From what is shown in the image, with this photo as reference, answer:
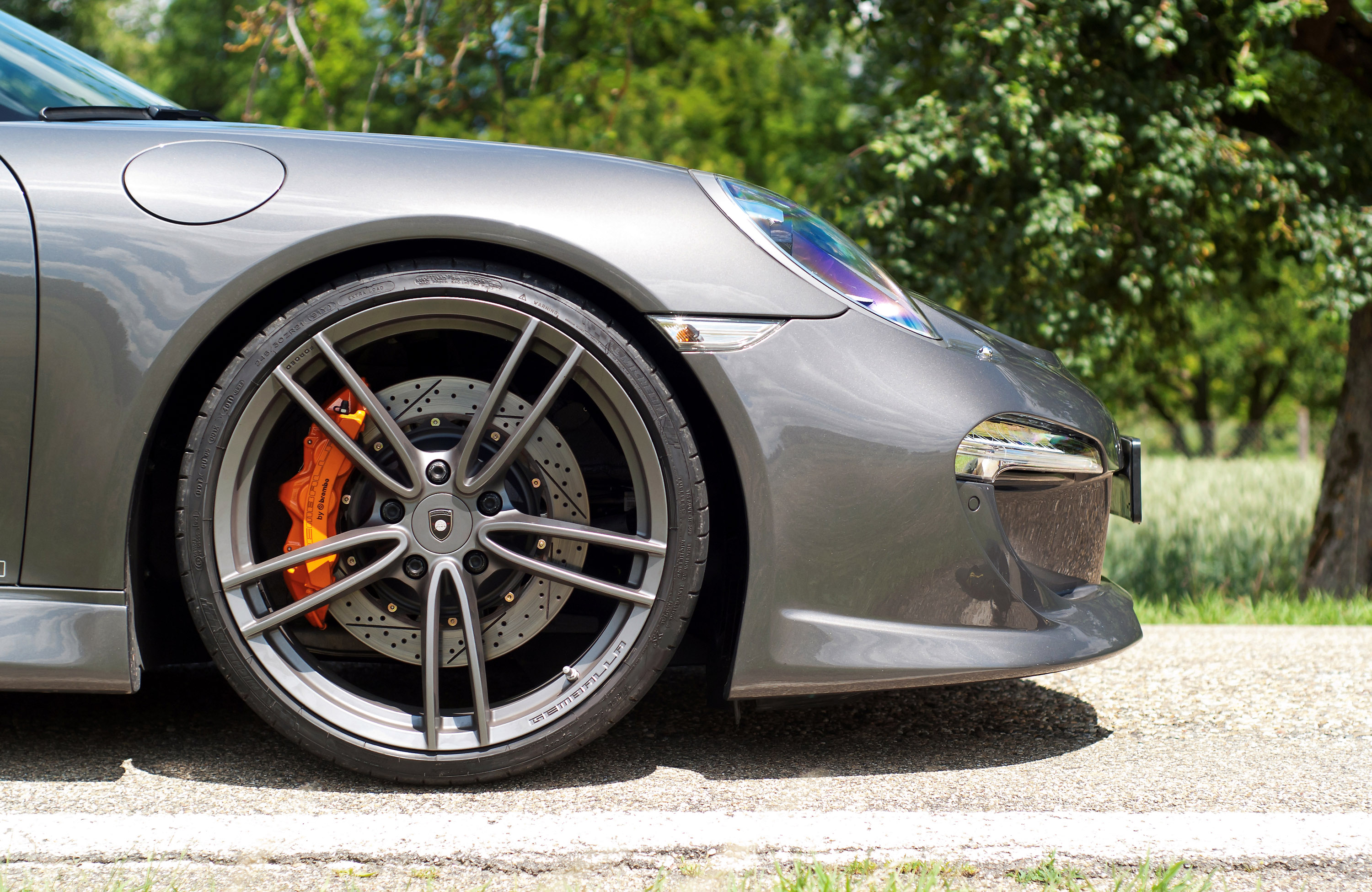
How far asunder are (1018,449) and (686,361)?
68 cm

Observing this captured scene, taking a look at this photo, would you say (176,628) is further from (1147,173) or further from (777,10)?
(777,10)

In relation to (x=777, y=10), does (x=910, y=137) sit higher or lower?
lower

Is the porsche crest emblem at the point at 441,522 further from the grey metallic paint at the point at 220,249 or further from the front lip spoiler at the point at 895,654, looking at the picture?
the front lip spoiler at the point at 895,654

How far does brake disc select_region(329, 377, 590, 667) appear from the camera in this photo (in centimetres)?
193

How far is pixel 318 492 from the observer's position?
1.93m

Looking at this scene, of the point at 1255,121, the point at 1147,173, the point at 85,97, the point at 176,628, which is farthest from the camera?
the point at 1255,121

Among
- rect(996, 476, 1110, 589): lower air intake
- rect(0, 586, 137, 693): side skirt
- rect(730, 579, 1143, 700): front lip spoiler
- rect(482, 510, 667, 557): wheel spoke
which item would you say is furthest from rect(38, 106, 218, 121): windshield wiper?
rect(996, 476, 1110, 589): lower air intake

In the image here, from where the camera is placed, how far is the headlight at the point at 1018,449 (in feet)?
6.09

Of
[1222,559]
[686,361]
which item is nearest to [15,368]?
[686,361]

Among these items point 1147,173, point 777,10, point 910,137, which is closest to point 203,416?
point 910,137

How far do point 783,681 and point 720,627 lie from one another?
18cm

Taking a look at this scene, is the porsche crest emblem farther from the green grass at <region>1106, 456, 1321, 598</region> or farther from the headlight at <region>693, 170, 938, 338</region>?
the green grass at <region>1106, 456, 1321, 598</region>

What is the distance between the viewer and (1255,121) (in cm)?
503

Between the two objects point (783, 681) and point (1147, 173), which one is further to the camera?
point (1147, 173)
